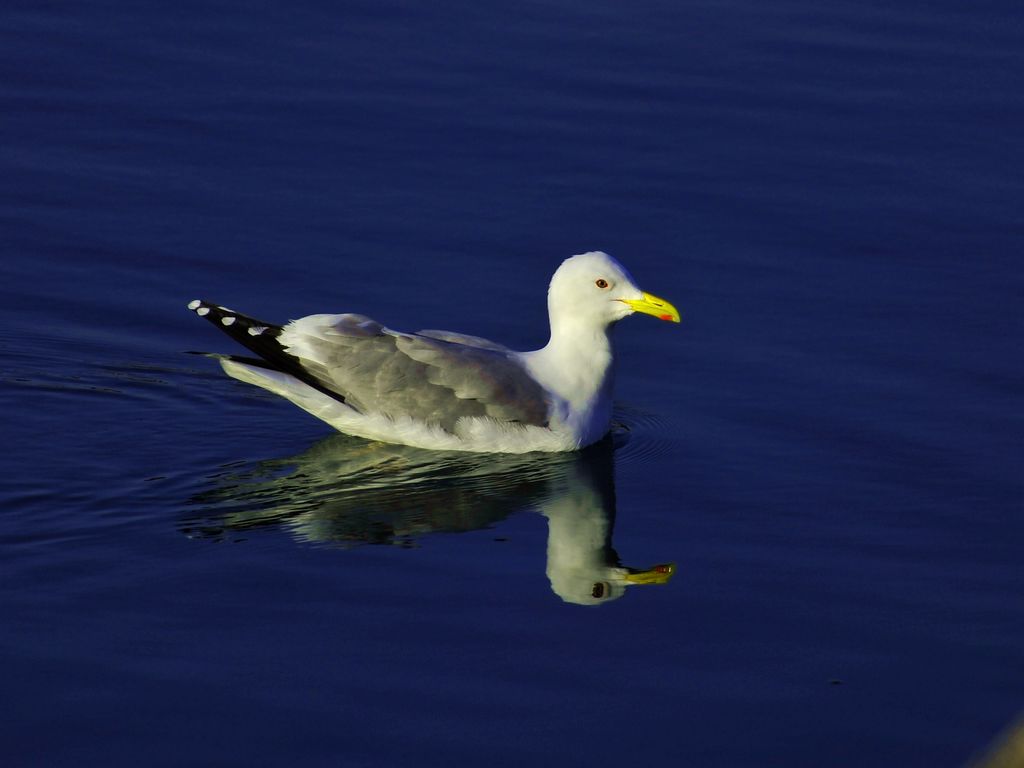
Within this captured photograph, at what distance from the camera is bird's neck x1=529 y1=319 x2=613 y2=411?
460 inches

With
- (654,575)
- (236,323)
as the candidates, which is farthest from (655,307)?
(236,323)

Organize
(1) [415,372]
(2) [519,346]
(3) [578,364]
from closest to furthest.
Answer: (1) [415,372] < (3) [578,364] < (2) [519,346]

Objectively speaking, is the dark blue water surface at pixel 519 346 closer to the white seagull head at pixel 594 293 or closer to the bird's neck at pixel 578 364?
the bird's neck at pixel 578 364

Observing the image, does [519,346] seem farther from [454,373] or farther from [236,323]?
[236,323]

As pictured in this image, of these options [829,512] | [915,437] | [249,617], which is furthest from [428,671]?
[915,437]

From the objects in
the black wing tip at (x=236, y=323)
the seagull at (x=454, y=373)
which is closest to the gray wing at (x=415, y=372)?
the seagull at (x=454, y=373)

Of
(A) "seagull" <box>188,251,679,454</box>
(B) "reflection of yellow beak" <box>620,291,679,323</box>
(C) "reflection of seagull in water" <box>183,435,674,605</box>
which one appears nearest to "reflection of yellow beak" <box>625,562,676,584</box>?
(C) "reflection of seagull in water" <box>183,435,674,605</box>

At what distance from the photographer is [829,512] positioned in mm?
10375

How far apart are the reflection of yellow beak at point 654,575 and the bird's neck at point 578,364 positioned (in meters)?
2.15

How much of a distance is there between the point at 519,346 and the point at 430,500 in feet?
7.98

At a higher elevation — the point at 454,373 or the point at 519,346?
the point at 519,346

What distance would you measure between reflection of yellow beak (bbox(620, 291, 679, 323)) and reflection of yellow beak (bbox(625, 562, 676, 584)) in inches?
90.3

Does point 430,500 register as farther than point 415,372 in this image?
No

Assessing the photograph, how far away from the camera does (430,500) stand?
Result: 10609 millimetres
